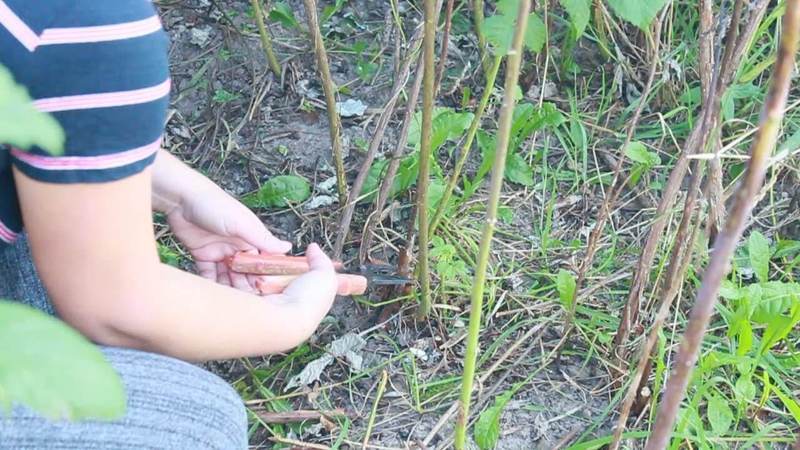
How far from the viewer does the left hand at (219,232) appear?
4.33ft

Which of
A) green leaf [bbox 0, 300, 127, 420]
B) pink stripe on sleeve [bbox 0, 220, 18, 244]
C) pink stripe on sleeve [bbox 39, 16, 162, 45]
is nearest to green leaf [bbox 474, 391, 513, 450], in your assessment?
pink stripe on sleeve [bbox 0, 220, 18, 244]

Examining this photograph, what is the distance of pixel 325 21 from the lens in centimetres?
210

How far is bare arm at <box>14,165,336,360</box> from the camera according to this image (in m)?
0.89

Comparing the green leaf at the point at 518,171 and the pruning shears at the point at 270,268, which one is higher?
the pruning shears at the point at 270,268

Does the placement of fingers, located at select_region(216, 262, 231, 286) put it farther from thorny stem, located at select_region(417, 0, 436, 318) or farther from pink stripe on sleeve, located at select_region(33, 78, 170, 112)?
pink stripe on sleeve, located at select_region(33, 78, 170, 112)

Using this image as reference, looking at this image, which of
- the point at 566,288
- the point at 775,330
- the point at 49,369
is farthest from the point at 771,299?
the point at 49,369

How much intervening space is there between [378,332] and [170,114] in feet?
2.27

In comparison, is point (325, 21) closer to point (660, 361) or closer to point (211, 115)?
point (211, 115)

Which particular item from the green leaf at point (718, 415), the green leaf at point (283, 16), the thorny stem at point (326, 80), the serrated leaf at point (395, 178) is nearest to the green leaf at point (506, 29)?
the thorny stem at point (326, 80)

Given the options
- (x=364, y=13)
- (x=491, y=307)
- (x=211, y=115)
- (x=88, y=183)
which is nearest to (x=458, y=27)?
(x=364, y=13)

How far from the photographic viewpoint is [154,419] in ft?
3.19

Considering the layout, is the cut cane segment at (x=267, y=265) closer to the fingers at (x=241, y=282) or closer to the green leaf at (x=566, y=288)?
the fingers at (x=241, y=282)

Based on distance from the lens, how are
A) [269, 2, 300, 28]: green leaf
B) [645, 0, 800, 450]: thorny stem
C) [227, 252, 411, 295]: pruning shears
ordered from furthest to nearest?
[269, 2, 300, 28]: green leaf
[227, 252, 411, 295]: pruning shears
[645, 0, 800, 450]: thorny stem

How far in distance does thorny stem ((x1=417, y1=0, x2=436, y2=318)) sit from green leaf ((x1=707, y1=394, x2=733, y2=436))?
17.6 inches
